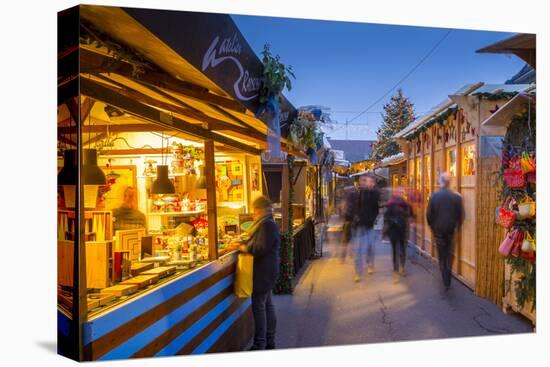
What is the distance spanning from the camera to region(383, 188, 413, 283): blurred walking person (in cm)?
537

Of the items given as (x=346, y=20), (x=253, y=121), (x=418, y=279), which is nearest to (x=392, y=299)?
(x=418, y=279)

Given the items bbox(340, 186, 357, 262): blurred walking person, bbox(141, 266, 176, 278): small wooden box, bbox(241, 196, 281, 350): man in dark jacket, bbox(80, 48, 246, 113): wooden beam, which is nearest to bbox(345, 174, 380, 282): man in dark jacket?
bbox(340, 186, 357, 262): blurred walking person

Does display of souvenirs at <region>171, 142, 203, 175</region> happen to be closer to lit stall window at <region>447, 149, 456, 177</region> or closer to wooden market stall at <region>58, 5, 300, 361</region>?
wooden market stall at <region>58, 5, 300, 361</region>

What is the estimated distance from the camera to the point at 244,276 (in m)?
4.50

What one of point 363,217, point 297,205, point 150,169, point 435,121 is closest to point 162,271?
point 150,169

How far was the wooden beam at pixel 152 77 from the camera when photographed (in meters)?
3.09

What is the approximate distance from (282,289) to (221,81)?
3.03m

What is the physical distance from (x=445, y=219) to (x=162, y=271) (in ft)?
10.8

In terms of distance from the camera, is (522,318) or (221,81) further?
(522,318)

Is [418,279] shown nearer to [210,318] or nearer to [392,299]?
[392,299]

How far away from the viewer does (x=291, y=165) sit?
254 inches

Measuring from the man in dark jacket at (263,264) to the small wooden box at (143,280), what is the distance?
1.05m

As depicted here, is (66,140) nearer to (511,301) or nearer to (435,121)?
(511,301)

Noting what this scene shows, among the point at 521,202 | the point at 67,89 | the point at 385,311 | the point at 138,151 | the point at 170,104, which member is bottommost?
the point at 385,311
